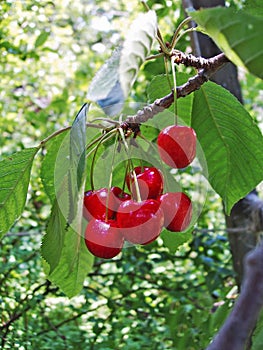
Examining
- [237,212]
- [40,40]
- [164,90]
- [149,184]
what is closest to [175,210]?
[149,184]

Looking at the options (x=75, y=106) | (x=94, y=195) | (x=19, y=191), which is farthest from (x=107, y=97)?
(x=75, y=106)

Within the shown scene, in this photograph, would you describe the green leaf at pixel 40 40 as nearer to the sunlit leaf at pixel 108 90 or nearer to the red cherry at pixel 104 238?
the red cherry at pixel 104 238

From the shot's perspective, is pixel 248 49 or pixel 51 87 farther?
pixel 51 87

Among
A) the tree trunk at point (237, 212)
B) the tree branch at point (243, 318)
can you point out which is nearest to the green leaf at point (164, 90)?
the tree trunk at point (237, 212)

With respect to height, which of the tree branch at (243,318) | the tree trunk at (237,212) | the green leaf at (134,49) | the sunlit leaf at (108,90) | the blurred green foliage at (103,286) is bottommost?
the blurred green foliage at (103,286)

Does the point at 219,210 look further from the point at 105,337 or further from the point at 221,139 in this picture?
the point at 221,139

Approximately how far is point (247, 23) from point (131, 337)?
3.64ft

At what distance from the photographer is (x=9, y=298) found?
1359 mm

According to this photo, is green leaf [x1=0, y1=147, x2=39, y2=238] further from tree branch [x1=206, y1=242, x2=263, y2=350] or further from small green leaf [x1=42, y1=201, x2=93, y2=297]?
tree branch [x1=206, y1=242, x2=263, y2=350]

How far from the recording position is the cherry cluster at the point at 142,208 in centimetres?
66

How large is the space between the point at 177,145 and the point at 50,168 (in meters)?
0.31

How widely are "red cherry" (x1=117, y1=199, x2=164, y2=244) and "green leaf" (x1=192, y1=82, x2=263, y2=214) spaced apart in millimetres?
226

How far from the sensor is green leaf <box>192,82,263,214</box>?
33.5 inches

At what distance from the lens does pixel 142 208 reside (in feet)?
2.17
